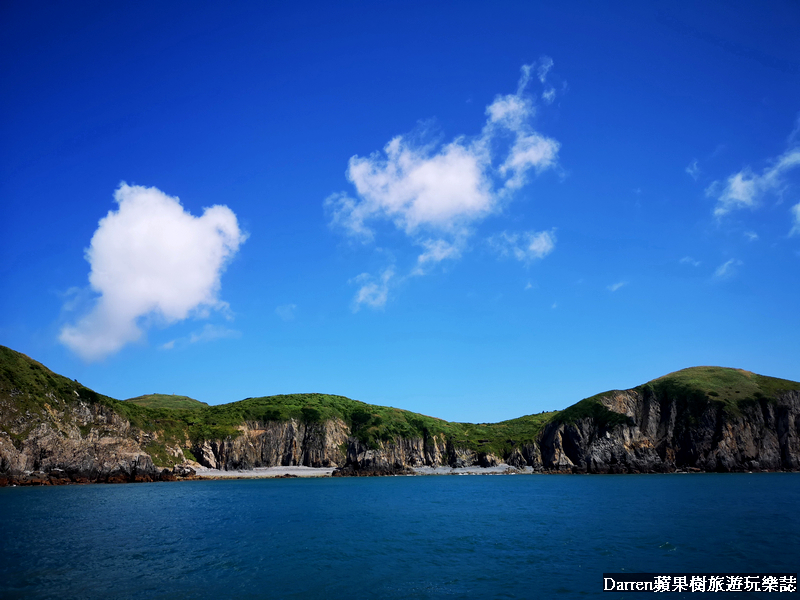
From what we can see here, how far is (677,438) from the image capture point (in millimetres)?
155500

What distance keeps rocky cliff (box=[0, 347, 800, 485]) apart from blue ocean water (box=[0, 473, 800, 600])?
197 feet

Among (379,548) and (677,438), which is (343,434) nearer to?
(677,438)

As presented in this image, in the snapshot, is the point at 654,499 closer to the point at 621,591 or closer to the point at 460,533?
the point at 460,533

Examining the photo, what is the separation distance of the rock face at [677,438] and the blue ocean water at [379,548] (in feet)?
346

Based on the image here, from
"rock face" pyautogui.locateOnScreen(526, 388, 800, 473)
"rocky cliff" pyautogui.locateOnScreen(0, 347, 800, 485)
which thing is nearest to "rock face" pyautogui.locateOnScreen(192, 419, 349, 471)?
"rocky cliff" pyautogui.locateOnScreen(0, 347, 800, 485)

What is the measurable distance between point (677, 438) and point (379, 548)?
522 feet

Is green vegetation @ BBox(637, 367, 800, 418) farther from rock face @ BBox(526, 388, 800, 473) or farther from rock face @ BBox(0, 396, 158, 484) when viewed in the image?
rock face @ BBox(0, 396, 158, 484)

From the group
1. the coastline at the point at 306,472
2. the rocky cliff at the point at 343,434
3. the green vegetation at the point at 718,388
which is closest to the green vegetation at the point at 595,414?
the rocky cliff at the point at 343,434

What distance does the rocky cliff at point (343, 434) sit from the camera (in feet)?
355

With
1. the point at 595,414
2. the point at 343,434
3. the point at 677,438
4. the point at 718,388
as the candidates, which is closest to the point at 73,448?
the point at 343,434

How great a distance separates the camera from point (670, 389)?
543ft

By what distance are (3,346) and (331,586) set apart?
13624cm

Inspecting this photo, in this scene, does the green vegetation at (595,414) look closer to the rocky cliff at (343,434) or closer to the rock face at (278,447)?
the rocky cliff at (343,434)

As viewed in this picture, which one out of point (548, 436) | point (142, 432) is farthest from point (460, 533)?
point (548, 436)
